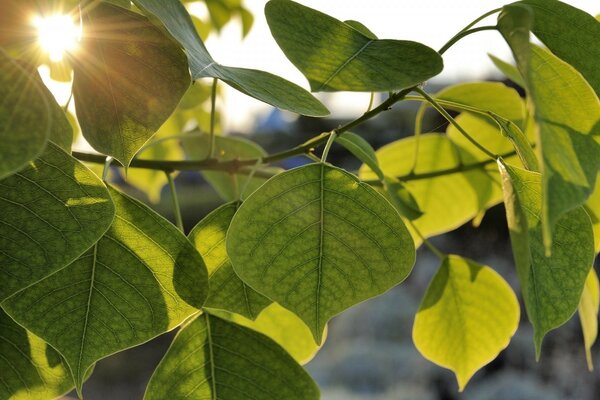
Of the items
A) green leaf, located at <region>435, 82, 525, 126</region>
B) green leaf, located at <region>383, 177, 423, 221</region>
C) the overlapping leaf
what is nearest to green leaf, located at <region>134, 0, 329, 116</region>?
the overlapping leaf

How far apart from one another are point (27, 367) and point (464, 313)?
455 mm

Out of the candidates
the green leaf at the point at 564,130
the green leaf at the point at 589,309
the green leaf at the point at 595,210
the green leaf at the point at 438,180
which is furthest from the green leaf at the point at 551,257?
the green leaf at the point at 438,180

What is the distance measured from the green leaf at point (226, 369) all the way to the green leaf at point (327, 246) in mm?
141

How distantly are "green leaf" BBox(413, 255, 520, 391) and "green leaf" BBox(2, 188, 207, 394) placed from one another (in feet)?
1.17

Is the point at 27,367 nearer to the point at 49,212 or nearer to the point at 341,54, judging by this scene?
the point at 49,212

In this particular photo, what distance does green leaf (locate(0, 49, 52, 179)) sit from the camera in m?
0.36

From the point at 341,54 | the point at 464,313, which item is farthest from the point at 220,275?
the point at 464,313

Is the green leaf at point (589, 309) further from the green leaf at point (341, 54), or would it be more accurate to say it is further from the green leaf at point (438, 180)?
the green leaf at point (341, 54)

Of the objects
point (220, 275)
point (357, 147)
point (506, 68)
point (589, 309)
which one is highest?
point (506, 68)

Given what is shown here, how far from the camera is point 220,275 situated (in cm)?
60

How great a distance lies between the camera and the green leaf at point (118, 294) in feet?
1.75

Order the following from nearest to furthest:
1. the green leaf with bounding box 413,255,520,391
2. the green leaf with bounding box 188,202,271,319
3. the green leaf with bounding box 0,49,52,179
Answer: the green leaf with bounding box 0,49,52,179, the green leaf with bounding box 188,202,271,319, the green leaf with bounding box 413,255,520,391

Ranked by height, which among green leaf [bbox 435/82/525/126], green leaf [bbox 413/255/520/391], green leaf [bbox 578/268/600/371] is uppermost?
green leaf [bbox 435/82/525/126]

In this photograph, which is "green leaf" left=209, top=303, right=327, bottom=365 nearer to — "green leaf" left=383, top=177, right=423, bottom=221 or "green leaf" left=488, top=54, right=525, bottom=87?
"green leaf" left=383, top=177, right=423, bottom=221
